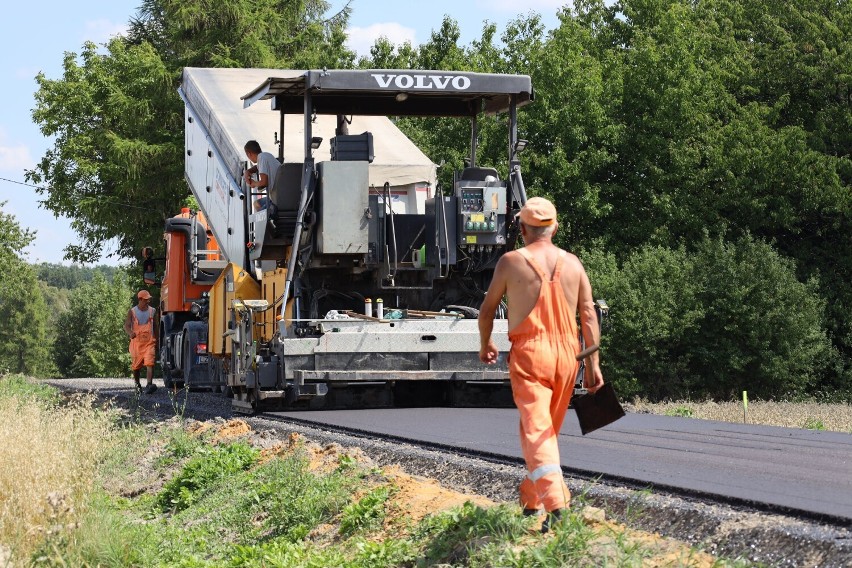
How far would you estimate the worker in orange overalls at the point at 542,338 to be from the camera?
5.82m

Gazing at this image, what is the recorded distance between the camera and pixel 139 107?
3603 centimetres

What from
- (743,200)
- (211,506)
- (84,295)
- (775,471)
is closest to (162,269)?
(211,506)

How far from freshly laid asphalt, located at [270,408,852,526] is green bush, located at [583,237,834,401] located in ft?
47.2

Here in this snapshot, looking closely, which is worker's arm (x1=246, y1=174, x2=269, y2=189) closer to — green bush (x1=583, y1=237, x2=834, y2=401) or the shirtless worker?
the shirtless worker

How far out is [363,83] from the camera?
1322 centimetres

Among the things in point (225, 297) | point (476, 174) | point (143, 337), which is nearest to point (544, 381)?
point (476, 174)

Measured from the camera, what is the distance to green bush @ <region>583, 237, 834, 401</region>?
27.7 m

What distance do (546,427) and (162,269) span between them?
15.8 m

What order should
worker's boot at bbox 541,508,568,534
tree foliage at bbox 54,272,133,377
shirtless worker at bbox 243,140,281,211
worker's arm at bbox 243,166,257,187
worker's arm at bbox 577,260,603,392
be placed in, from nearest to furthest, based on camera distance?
1. worker's boot at bbox 541,508,568,534
2. worker's arm at bbox 577,260,603,392
3. shirtless worker at bbox 243,140,281,211
4. worker's arm at bbox 243,166,257,187
5. tree foliage at bbox 54,272,133,377

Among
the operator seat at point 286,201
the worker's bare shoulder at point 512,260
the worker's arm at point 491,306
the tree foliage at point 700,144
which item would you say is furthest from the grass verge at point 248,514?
the tree foliage at point 700,144

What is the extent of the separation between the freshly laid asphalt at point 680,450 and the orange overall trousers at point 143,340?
293 inches

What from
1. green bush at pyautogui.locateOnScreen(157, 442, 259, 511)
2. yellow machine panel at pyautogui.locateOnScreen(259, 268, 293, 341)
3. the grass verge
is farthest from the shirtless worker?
green bush at pyautogui.locateOnScreen(157, 442, 259, 511)

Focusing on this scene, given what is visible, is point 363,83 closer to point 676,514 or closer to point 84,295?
point 676,514

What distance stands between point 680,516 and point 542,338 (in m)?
1.08
